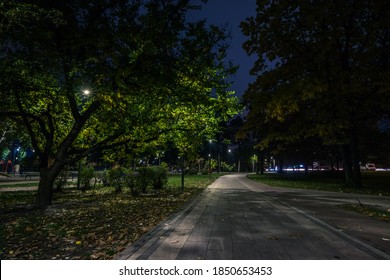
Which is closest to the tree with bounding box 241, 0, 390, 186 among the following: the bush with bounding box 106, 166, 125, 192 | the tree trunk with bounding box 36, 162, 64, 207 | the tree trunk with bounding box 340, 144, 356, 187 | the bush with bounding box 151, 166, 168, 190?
the tree trunk with bounding box 340, 144, 356, 187

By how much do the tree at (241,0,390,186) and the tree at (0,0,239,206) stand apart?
823cm

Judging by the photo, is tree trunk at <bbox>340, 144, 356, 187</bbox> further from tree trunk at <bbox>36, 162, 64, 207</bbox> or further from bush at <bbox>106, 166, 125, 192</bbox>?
tree trunk at <bbox>36, 162, 64, 207</bbox>

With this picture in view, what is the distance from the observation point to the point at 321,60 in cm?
2131

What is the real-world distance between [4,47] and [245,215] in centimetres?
1088

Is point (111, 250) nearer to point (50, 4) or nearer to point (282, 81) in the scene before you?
point (50, 4)

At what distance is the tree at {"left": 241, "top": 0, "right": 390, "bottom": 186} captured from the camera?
18.8 meters

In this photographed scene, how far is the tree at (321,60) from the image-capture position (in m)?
18.8

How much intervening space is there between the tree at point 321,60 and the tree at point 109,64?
8.23 metres

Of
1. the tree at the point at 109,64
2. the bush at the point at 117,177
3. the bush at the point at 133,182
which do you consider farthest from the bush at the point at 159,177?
the tree at the point at 109,64

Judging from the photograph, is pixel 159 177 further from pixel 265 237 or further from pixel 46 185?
pixel 265 237

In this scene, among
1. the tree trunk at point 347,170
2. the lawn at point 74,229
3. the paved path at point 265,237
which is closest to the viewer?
the paved path at point 265,237

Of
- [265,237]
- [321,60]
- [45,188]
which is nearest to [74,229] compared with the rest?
[265,237]

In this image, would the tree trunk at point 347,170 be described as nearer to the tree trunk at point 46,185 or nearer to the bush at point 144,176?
the bush at point 144,176

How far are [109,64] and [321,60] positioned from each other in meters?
16.3
